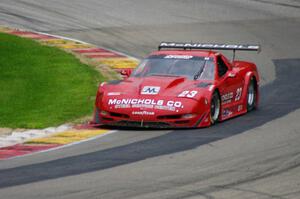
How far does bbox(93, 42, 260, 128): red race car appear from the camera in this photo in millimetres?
17078

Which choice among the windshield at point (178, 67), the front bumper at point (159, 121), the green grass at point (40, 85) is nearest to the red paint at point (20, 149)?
the front bumper at point (159, 121)

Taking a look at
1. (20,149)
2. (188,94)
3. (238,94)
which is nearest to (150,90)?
(188,94)

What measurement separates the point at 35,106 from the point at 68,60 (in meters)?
5.22

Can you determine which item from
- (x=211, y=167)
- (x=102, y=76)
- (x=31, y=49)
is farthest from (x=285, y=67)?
(x=211, y=167)

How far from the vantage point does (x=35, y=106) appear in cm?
2012

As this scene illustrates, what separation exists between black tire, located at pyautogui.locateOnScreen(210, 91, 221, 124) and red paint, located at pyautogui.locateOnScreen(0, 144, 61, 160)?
301cm

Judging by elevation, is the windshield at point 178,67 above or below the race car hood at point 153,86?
above

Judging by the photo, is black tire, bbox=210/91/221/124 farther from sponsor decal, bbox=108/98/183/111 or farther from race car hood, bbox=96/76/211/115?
sponsor decal, bbox=108/98/183/111

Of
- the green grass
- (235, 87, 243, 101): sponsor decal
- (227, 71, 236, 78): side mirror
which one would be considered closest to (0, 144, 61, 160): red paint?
the green grass

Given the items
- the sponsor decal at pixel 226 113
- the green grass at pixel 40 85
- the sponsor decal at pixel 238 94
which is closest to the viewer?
the sponsor decal at pixel 226 113

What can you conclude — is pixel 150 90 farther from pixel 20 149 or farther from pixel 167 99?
pixel 20 149

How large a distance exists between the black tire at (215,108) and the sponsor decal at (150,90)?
0.96m

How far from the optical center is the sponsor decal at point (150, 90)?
1742cm

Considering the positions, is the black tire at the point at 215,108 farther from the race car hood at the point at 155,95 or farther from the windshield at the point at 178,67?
the windshield at the point at 178,67
